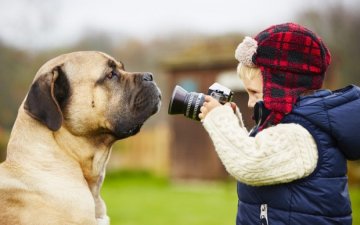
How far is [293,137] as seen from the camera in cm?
296

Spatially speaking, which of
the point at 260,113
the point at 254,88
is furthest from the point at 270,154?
the point at 254,88

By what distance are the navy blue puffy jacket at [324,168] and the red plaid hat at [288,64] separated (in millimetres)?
83

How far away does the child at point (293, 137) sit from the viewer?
116 inches

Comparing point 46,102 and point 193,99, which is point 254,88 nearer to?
point 193,99

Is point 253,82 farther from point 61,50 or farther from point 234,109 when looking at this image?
point 61,50

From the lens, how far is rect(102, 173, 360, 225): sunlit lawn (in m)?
9.40

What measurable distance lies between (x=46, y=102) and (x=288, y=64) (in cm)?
147

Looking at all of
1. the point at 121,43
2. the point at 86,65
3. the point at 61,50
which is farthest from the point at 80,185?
the point at 121,43

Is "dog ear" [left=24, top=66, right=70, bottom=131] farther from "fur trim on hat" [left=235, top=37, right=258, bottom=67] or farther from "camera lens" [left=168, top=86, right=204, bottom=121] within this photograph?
"fur trim on hat" [left=235, top=37, right=258, bottom=67]

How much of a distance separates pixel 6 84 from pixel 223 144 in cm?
1731

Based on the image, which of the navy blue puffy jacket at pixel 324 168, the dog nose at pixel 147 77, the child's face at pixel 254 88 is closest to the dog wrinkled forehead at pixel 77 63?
the dog nose at pixel 147 77

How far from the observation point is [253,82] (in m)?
3.29

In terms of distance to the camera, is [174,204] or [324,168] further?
[174,204]

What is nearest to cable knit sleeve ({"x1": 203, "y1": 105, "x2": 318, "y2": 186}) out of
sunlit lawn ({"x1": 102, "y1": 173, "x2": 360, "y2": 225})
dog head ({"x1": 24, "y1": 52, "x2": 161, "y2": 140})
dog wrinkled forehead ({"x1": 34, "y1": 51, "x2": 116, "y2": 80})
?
dog head ({"x1": 24, "y1": 52, "x2": 161, "y2": 140})
